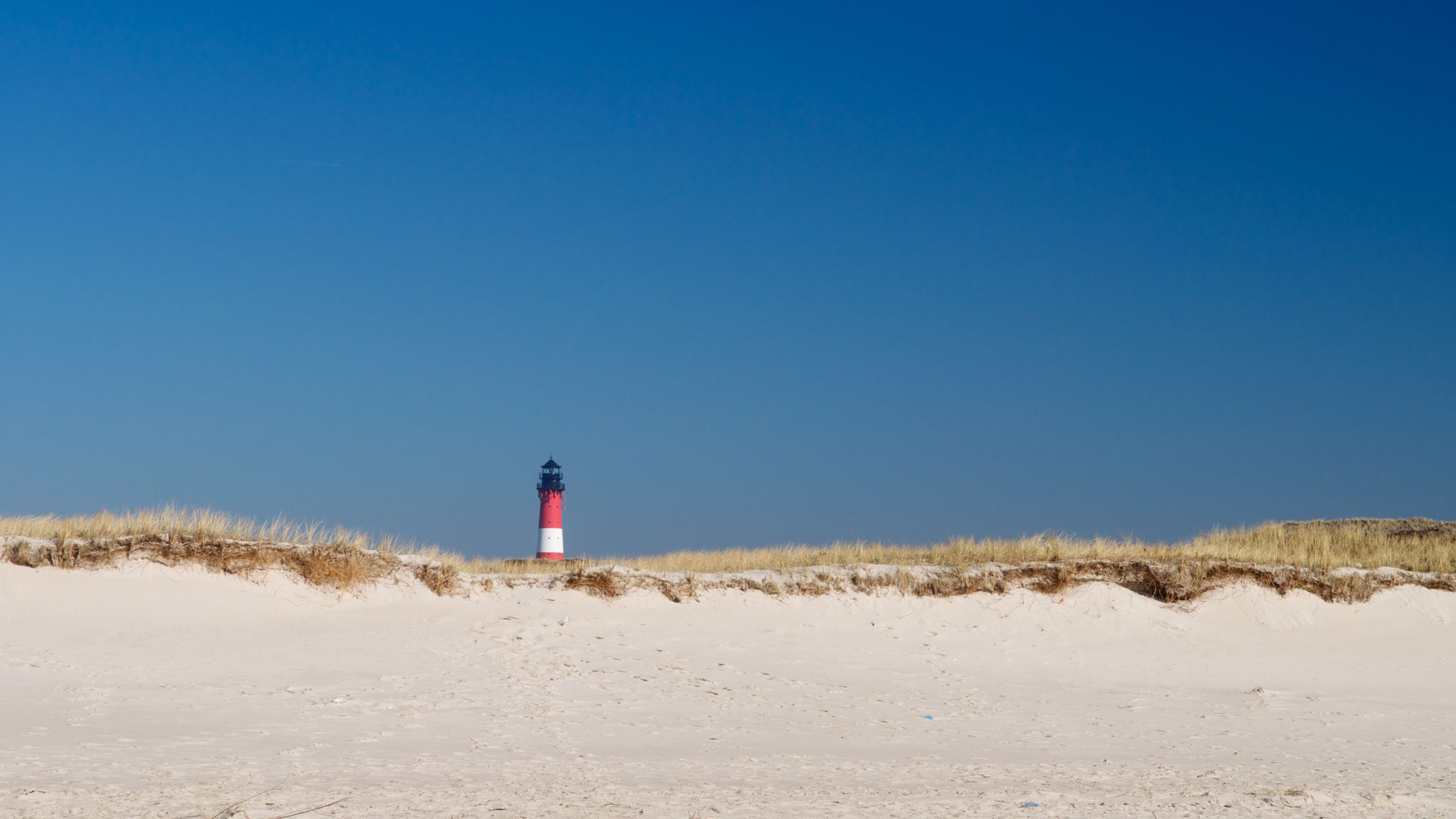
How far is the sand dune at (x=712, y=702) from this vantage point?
17.2ft

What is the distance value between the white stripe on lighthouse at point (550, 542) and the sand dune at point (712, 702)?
3163cm

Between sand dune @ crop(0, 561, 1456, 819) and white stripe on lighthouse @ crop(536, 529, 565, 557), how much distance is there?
31.6 meters

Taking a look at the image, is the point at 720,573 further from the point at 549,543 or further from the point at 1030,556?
the point at 549,543

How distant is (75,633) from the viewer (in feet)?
30.8

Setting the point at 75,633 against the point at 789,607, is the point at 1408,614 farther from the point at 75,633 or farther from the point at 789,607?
the point at 75,633

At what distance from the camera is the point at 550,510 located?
141 feet

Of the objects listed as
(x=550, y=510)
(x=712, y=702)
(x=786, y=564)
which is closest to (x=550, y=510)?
(x=550, y=510)

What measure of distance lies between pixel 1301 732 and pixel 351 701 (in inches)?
288

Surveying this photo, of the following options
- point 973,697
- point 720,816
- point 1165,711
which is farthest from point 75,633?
point 1165,711

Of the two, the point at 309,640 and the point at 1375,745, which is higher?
the point at 309,640

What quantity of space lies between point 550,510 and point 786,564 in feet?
102

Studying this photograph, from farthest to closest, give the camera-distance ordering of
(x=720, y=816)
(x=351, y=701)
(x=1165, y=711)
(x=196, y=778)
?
1. (x=1165, y=711)
2. (x=351, y=701)
3. (x=196, y=778)
4. (x=720, y=816)

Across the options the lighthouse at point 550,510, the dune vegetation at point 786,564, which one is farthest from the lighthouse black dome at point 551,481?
the dune vegetation at point 786,564

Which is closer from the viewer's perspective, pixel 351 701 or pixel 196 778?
pixel 196 778
